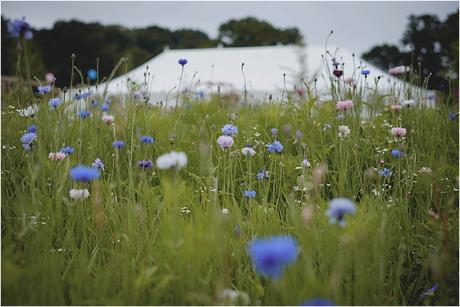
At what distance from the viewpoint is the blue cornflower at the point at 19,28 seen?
1.27m

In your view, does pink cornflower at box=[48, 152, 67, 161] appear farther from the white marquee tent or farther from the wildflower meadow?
the white marquee tent

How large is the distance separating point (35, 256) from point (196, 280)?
467mm

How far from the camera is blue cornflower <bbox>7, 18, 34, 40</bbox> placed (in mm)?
1272

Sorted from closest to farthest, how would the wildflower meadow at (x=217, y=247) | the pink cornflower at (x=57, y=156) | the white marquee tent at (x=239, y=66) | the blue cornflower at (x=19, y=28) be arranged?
the wildflower meadow at (x=217, y=247) < the blue cornflower at (x=19, y=28) < the pink cornflower at (x=57, y=156) < the white marquee tent at (x=239, y=66)

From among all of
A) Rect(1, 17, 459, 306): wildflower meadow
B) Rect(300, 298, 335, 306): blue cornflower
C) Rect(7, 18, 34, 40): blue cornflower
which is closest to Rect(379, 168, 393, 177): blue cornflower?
Rect(1, 17, 459, 306): wildflower meadow

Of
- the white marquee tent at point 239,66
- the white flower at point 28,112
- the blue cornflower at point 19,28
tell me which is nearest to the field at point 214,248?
the white flower at point 28,112

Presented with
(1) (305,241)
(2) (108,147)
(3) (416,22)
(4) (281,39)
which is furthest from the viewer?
(4) (281,39)

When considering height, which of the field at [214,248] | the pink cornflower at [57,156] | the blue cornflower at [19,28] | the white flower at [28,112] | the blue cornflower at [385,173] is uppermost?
the blue cornflower at [19,28]

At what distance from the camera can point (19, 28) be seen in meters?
1.29

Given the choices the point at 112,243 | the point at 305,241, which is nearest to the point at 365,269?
the point at 305,241

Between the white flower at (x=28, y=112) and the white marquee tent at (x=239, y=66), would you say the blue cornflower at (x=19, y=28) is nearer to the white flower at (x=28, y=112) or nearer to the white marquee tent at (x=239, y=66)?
the white flower at (x=28, y=112)

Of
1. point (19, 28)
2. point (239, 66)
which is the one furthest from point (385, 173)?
point (239, 66)

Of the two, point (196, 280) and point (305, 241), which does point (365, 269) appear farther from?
point (196, 280)

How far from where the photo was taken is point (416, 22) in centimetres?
2397
